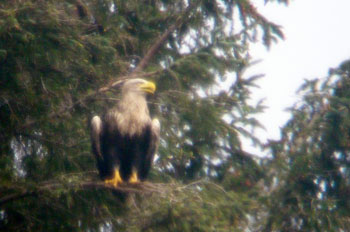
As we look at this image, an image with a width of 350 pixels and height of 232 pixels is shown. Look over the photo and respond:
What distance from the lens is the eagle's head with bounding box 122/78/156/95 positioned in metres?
9.95

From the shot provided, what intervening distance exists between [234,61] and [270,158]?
179 centimetres

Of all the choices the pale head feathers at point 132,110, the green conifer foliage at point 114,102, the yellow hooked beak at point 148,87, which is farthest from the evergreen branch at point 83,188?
the yellow hooked beak at point 148,87

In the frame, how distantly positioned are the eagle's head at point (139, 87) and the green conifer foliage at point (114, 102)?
0.21 meters

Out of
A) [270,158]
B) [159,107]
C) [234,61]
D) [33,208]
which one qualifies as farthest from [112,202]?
[270,158]

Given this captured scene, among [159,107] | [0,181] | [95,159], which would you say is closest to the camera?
[0,181]

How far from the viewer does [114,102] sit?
33.8ft

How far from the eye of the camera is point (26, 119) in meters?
9.31

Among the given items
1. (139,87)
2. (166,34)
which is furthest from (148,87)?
(166,34)

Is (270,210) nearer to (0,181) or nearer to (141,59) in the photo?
(141,59)

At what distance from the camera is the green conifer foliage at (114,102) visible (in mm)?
8219

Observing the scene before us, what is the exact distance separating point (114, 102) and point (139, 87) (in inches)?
18.8

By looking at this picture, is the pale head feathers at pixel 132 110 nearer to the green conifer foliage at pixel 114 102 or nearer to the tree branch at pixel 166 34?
the green conifer foliage at pixel 114 102

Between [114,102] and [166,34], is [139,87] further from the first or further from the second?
[166,34]

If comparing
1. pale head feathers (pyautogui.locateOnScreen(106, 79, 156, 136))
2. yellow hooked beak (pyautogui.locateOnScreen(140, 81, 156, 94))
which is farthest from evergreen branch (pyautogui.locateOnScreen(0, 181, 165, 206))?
yellow hooked beak (pyautogui.locateOnScreen(140, 81, 156, 94))
